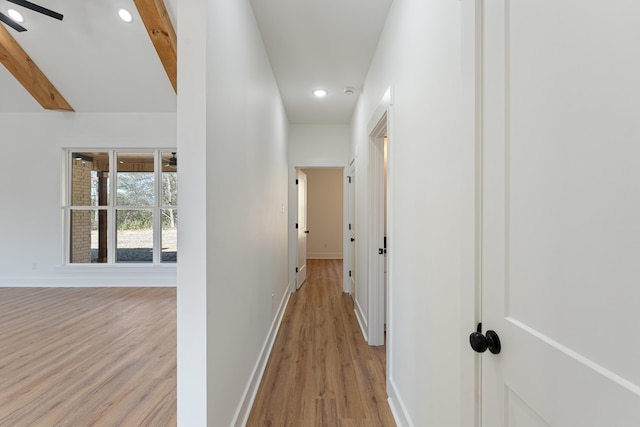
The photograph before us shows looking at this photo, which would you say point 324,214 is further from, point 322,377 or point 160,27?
point 322,377

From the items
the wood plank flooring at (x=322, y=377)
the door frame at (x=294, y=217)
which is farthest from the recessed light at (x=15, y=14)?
the wood plank flooring at (x=322, y=377)

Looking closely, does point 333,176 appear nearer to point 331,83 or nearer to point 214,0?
point 331,83

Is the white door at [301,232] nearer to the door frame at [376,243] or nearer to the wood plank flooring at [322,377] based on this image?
the wood plank flooring at [322,377]

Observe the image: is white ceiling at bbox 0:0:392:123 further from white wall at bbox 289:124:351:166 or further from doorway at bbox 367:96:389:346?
doorway at bbox 367:96:389:346

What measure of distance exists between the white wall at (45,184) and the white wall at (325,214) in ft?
12.7

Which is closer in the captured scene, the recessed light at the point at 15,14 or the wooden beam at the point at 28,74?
the recessed light at the point at 15,14

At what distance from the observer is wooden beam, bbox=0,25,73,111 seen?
3757mm

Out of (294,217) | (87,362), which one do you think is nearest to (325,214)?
(294,217)

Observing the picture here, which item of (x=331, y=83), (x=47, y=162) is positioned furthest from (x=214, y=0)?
(x=47, y=162)

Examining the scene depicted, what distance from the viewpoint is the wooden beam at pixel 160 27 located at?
293 cm

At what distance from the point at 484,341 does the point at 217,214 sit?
111 centimetres

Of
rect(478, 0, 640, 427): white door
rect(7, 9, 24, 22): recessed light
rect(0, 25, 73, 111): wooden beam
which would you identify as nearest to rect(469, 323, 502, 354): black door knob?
rect(478, 0, 640, 427): white door

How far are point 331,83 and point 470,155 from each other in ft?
9.01

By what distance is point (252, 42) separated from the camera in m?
2.07
